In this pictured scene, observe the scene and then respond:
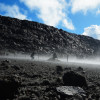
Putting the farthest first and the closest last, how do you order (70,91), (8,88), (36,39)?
(36,39) < (70,91) < (8,88)

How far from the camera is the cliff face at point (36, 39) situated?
108 meters

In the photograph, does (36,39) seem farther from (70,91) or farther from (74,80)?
(70,91)

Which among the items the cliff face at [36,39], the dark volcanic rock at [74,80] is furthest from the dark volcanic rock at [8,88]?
the cliff face at [36,39]

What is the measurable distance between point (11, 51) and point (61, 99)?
318ft

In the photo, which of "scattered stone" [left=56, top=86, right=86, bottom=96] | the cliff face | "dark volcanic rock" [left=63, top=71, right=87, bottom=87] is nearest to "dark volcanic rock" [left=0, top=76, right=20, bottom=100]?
"scattered stone" [left=56, top=86, right=86, bottom=96]

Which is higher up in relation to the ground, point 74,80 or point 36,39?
A: point 36,39

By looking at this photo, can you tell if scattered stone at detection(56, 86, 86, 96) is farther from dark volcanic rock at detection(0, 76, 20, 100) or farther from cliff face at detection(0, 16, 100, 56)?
cliff face at detection(0, 16, 100, 56)

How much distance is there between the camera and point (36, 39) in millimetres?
121250

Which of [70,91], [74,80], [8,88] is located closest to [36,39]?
[74,80]

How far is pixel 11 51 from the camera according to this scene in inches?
3816

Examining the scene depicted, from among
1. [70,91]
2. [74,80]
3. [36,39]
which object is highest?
[36,39]

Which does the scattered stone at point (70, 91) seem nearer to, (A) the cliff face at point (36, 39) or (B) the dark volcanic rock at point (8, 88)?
(B) the dark volcanic rock at point (8, 88)

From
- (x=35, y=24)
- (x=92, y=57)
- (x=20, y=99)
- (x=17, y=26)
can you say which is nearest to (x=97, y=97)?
(x=20, y=99)

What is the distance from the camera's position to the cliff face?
107888 mm
